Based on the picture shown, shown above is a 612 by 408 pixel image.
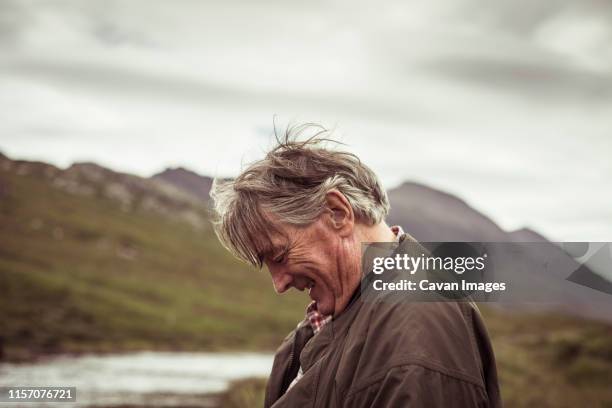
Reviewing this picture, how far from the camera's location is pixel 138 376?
1326 inches

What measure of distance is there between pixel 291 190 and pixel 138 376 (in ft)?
108

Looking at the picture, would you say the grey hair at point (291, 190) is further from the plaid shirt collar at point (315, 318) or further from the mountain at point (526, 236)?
the mountain at point (526, 236)

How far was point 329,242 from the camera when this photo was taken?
3129mm

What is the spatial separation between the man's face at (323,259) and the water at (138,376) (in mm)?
21841

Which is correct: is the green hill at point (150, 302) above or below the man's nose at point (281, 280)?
above

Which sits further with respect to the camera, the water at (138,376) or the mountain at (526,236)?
the water at (138,376)

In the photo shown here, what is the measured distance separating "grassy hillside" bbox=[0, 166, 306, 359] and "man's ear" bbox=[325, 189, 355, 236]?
4544 centimetres

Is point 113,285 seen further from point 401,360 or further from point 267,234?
point 401,360

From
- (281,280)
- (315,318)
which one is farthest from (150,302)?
(281,280)

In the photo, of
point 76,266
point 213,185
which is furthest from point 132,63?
point 213,185

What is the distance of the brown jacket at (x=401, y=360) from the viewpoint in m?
2.34

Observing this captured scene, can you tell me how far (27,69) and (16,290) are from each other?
111 m

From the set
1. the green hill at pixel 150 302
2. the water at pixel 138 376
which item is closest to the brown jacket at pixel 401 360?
the green hill at pixel 150 302

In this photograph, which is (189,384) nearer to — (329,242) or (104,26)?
(329,242)
